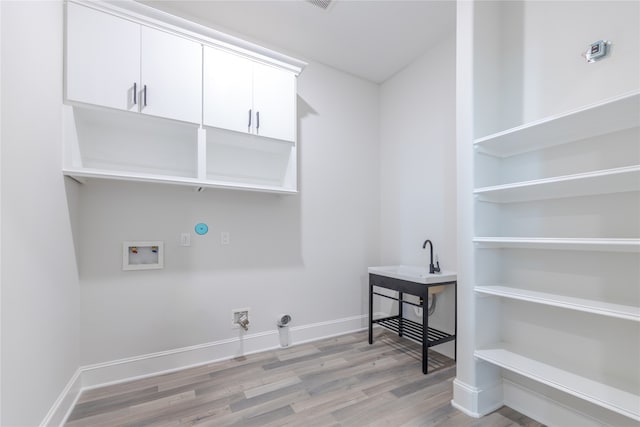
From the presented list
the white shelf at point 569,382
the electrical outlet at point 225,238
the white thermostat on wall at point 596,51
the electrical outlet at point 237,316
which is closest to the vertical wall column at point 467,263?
the white shelf at point 569,382

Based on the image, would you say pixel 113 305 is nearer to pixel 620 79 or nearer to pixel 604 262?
pixel 604 262

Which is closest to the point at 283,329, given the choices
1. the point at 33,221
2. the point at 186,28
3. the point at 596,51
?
the point at 33,221

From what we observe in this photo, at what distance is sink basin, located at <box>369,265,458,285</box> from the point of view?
7.29 ft

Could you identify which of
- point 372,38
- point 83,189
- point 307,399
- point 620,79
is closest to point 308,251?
point 307,399

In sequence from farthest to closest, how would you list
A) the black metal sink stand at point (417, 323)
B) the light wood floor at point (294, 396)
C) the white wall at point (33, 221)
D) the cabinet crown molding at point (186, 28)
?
1. the black metal sink stand at point (417, 323)
2. the cabinet crown molding at point (186, 28)
3. the light wood floor at point (294, 396)
4. the white wall at point (33, 221)

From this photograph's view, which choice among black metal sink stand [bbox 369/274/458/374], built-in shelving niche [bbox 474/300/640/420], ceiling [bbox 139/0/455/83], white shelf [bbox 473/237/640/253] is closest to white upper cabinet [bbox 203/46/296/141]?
ceiling [bbox 139/0/455/83]

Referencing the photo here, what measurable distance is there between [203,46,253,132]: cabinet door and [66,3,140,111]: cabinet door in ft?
1.48

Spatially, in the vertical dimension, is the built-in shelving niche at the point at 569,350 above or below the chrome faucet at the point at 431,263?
below

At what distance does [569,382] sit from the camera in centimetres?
140

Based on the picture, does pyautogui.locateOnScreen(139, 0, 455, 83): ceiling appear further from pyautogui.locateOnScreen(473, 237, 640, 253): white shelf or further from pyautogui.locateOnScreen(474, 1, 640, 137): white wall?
pyautogui.locateOnScreen(473, 237, 640, 253): white shelf

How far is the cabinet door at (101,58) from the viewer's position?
5.51 feet

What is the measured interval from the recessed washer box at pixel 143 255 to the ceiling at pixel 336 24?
1.89m

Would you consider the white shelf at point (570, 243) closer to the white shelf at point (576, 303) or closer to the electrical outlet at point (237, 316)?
the white shelf at point (576, 303)

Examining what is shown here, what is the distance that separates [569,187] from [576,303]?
0.58 metres
